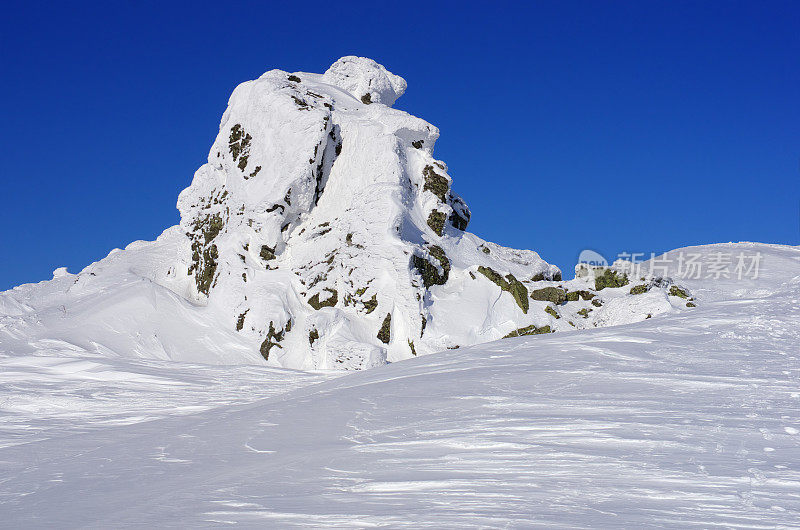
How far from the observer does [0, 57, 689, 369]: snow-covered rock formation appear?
22078 millimetres

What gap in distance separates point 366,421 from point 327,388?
281cm

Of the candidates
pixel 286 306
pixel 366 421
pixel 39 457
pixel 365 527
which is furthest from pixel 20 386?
pixel 286 306

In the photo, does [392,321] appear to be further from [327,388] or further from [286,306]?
[327,388]

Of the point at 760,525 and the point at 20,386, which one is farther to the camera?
the point at 20,386

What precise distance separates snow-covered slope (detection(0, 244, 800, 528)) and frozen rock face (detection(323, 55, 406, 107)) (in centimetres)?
2451

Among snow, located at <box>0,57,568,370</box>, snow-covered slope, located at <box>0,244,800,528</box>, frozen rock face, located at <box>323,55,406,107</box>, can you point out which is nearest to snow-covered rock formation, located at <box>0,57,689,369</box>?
snow, located at <box>0,57,568,370</box>

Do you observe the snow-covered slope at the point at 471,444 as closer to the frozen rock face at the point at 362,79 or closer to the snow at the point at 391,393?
the snow at the point at 391,393

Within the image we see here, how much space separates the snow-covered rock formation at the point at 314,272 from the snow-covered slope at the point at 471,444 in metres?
12.3

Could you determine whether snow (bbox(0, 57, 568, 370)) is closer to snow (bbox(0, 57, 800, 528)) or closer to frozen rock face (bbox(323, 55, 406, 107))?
Result: snow (bbox(0, 57, 800, 528))

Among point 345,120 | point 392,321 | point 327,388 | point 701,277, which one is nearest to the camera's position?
point 327,388

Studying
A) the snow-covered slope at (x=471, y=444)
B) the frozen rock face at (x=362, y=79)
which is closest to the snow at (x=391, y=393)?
the snow-covered slope at (x=471, y=444)

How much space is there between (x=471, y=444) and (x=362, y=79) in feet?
96.6

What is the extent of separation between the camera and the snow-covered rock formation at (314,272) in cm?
2208

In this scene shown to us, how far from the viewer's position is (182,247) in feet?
92.9
